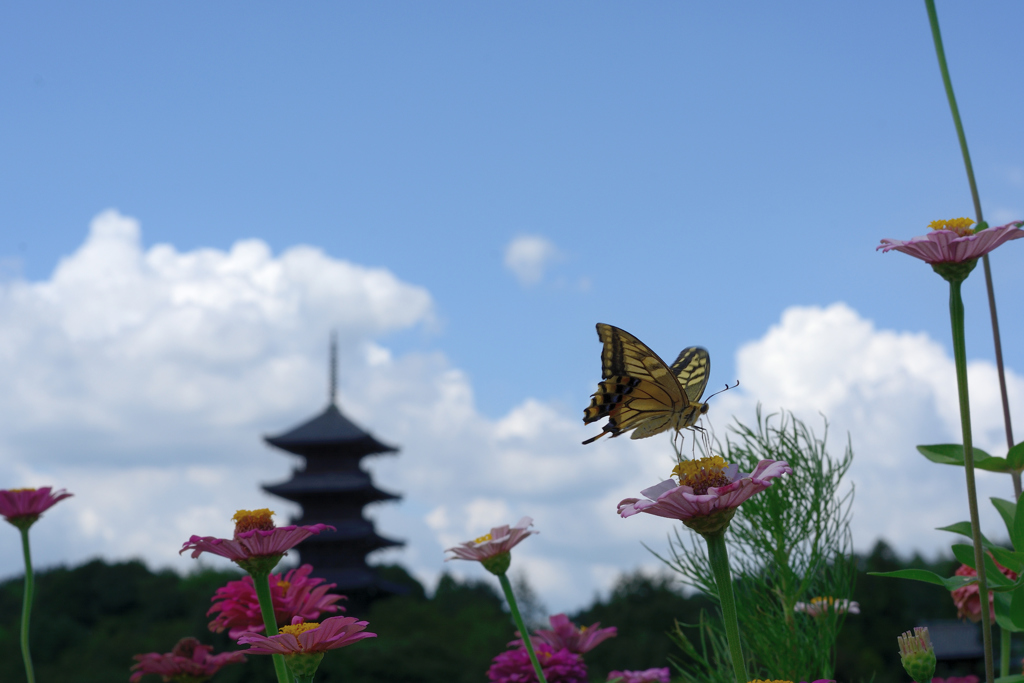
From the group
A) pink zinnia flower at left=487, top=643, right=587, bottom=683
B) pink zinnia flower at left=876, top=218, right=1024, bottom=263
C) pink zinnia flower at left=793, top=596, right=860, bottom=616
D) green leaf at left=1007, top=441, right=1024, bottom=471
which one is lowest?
pink zinnia flower at left=487, top=643, right=587, bottom=683

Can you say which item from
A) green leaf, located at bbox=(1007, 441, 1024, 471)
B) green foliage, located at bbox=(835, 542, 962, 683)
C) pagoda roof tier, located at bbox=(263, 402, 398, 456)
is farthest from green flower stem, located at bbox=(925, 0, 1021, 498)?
pagoda roof tier, located at bbox=(263, 402, 398, 456)

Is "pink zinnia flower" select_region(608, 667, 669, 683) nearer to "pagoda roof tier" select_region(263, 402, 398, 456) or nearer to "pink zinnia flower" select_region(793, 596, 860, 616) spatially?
"pink zinnia flower" select_region(793, 596, 860, 616)

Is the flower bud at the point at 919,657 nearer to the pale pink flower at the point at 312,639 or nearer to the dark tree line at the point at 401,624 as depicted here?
the pale pink flower at the point at 312,639

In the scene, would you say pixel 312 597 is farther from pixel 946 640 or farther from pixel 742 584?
pixel 946 640

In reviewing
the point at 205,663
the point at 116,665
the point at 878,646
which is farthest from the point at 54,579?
the point at 205,663

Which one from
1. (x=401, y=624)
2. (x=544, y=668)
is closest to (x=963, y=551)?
(x=544, y=668)

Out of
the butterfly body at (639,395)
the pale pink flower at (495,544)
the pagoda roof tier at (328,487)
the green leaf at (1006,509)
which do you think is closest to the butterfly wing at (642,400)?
the butterfly body at (639,395)
